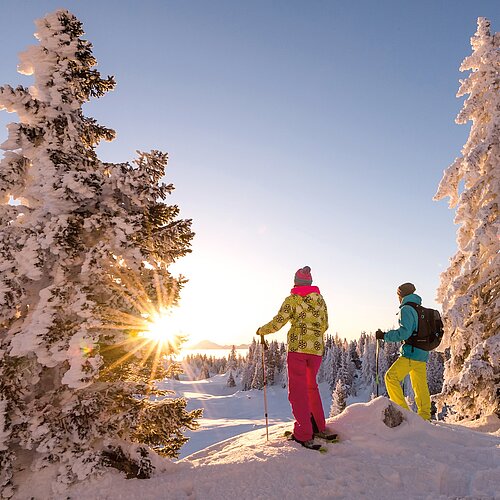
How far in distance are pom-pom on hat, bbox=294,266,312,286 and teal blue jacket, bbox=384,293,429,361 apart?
234 centimetres

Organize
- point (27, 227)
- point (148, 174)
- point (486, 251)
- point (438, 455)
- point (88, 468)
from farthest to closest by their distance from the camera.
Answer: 1. point (486, 251)
2. point (148, 174)
3. point (27, 227)
4. point (438, 455)
5. point (88, 468)

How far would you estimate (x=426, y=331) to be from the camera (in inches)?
316

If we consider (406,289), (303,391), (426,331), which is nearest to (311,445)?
(303,391)

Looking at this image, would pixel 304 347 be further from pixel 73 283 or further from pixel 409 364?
pixel 73 283

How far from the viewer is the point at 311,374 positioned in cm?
649

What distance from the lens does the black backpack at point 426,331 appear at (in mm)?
7977

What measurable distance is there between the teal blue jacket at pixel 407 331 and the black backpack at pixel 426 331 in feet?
0.30

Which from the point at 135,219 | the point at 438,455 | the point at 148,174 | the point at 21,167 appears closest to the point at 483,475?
the point at 438,455

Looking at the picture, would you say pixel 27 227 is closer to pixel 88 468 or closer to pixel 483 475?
pixel 88 468

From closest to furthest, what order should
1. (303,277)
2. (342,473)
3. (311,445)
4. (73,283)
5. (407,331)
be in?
(342,473) → (311,445) → (73,283) → (303,277) → (407,331)

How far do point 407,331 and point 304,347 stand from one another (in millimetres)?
2723

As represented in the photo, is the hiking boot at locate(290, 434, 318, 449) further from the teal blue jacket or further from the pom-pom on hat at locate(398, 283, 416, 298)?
the pom-pom on hat at locate(398, 283, 416, 298)

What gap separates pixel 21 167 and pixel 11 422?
4126 millimetres

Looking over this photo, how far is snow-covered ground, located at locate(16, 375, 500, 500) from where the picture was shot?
15.3 feet
